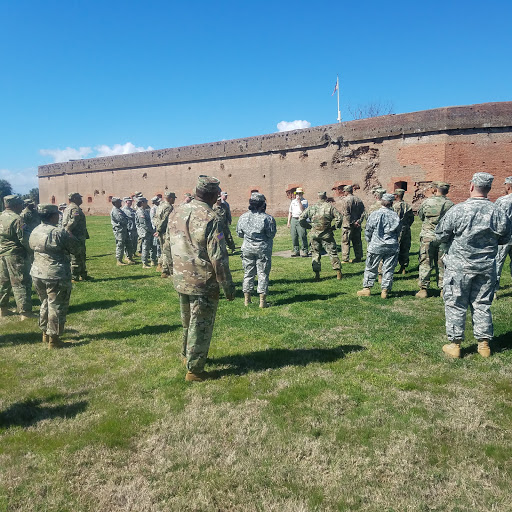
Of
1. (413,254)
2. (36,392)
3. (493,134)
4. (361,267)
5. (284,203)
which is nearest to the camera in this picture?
(36,392)

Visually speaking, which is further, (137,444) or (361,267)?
(361,267)

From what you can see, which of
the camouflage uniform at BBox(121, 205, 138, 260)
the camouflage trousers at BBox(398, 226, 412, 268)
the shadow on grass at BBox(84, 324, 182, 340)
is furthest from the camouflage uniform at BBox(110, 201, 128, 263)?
the camouflage trousers at BBox(398, 226, 412, 268)

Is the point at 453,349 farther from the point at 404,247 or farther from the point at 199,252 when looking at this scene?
the point at 404,247

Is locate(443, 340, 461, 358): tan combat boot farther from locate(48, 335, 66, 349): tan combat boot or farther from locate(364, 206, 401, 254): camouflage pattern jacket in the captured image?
locate(48, 335, 66, 349): tan combat boot

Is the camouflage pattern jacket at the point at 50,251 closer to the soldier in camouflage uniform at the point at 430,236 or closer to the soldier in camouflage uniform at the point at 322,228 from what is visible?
the soldier in camouflage uniform at the point at 322,228

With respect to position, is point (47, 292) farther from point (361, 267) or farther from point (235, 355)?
point (361, 267)

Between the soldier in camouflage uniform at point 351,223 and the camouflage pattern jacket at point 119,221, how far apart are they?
581 cm

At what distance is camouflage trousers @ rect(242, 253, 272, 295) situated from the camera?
6629 millimetres

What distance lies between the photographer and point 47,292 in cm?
509

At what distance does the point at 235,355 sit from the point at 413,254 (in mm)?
8100

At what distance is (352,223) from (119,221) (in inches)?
242

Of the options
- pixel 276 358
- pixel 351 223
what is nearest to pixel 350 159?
pixel 351 223

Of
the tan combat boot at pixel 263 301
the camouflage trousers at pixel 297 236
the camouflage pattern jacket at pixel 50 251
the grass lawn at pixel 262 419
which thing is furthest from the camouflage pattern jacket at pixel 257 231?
the camouflage trousers at pixel 297 236

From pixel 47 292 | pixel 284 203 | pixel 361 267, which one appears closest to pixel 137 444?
pixel 47 292
